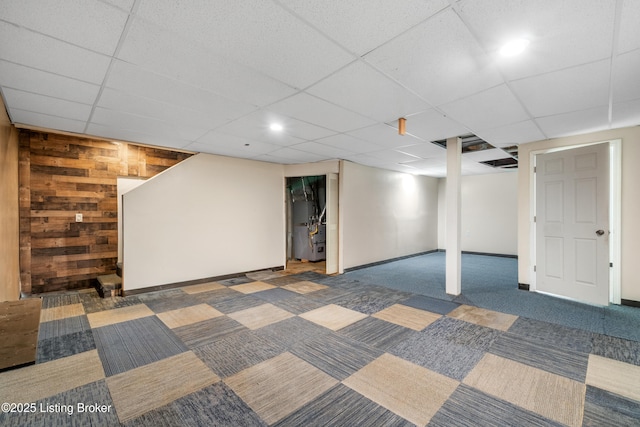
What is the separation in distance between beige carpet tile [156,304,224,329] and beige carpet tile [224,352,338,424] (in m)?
1.39

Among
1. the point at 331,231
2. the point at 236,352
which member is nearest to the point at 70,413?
the point at 236,352

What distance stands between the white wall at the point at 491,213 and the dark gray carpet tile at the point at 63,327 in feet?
29.4

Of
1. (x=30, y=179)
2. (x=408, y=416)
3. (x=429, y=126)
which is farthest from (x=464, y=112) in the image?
(x=30, y=179)

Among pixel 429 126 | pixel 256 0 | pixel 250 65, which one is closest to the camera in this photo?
pixel 256 0

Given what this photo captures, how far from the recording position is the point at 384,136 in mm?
3990

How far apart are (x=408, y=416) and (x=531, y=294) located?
3.72 meters

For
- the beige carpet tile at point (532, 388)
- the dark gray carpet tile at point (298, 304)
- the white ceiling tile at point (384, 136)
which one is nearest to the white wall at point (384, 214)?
the white ceiling tile at point (384, 136)

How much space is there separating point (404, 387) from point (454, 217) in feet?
9.71

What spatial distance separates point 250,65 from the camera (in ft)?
6.87

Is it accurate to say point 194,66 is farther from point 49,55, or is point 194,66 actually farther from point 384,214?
point 384,214

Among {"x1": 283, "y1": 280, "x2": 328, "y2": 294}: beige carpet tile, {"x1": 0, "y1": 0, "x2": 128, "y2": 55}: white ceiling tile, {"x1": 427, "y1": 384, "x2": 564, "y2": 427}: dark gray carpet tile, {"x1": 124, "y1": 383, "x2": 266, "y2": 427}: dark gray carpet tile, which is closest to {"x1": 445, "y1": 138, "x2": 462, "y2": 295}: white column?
{"x1": 283, "y1": 280, "x2": 328, "y2": 294}: beige carpet tile

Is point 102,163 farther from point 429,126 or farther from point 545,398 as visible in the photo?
point 545,398

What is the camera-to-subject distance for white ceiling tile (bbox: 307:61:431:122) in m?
2.22

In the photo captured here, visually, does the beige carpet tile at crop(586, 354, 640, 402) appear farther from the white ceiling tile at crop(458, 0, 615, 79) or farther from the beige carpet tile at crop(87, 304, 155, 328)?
the beige carpet tile at crop(87, 304, 155, 328)
